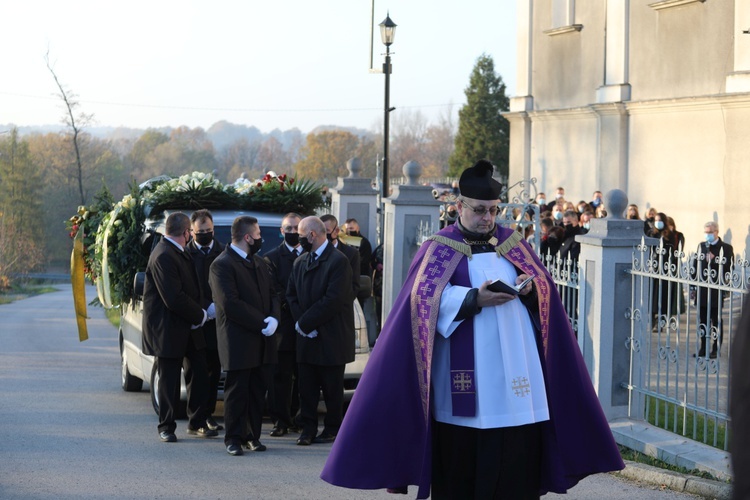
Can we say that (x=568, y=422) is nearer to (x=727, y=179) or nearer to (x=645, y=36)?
(x=727, y=179)

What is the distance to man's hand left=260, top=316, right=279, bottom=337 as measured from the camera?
933 cm

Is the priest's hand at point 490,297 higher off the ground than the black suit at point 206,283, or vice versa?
the priest's hand at point 490,297

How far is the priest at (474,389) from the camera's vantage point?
5.79m

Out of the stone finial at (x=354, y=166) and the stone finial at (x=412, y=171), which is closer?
the stone finial at (x=412, y=171)

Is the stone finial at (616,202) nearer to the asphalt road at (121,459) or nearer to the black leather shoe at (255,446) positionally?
the asphalt road at (121,459)

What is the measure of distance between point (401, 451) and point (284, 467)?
313 cm

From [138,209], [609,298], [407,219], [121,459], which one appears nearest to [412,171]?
[407,219]

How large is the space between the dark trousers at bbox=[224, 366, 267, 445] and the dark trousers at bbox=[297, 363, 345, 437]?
18.7 inches

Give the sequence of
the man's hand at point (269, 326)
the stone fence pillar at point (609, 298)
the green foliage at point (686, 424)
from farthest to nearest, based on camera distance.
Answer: the man's hand at point (269, 326)
the stone fence pillar at point (609, 298)
the green foliage at point (686, 424)

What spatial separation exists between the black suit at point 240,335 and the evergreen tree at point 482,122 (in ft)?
164

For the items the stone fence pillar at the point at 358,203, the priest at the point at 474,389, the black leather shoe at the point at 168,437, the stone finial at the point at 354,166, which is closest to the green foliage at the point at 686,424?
the priest at the point at 474,389

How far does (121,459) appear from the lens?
8.97 m

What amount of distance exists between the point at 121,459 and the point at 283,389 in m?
1.79

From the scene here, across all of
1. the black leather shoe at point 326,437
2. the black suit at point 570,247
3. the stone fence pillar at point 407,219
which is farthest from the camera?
the black suit at point 570,247
